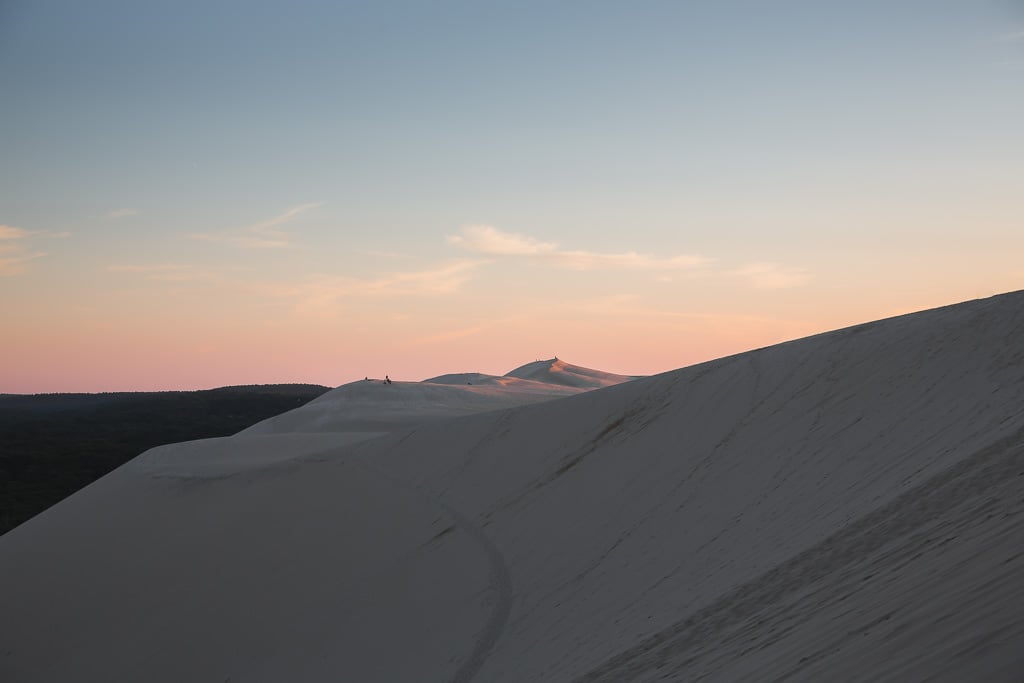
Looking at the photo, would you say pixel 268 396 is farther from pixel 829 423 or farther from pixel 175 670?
pixel 829 423

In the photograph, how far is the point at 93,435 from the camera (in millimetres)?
72062

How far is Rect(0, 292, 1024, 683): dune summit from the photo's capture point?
21.3ft

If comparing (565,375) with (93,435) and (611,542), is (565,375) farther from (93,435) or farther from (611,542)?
(611,542)

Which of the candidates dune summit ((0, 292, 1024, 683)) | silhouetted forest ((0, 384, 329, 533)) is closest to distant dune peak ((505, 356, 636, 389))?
silhouetted forest ((0, 384, 329, 533))

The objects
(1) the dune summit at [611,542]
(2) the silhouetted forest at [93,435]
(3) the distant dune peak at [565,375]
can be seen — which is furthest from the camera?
(3) the distant dune peak at [565,375]

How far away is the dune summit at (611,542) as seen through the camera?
6488 millimetres

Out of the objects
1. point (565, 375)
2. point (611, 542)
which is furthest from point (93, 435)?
point (611, 542)

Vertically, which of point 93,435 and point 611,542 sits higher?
point 93,435

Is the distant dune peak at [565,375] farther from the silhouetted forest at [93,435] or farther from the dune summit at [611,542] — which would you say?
the dune summit at [611,542]

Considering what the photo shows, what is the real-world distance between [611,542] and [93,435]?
69759mm

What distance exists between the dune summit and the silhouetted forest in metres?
26.9

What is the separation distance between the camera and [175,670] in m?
15.5

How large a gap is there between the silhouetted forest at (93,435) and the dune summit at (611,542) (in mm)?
26861

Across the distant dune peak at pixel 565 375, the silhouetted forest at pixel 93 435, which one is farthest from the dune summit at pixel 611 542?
the distant dune peak at pixel 565 375
